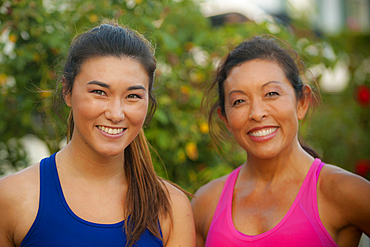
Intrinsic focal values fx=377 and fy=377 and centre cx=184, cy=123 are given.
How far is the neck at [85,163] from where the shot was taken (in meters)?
2.00

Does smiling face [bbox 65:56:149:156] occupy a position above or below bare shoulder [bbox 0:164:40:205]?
above

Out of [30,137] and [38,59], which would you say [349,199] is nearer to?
[38,59]

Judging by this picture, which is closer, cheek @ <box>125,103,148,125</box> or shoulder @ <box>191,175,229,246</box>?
cheek @ <box>125,103,148,125</box>

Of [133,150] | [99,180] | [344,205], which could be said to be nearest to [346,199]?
[344,205]

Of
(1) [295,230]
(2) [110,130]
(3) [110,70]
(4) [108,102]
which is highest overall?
Result: (3) [110,70]

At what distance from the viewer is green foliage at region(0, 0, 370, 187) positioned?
8.91 feet

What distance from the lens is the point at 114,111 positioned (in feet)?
6.06

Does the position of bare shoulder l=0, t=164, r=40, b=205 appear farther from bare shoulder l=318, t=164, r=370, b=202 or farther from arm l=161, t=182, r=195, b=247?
bare shoulder l=318, t=164, r=370, b=202

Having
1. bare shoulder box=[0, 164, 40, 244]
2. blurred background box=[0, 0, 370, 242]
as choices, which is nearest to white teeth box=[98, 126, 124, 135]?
bare shoulder box=[0, 164, 40, 244]

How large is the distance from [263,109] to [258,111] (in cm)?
3

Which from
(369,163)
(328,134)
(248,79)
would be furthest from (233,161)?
(328,134)

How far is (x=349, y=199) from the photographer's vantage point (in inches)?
75.8

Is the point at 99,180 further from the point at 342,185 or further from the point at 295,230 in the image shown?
the point at 342,185

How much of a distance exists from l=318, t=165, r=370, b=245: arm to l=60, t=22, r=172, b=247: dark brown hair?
84cm
